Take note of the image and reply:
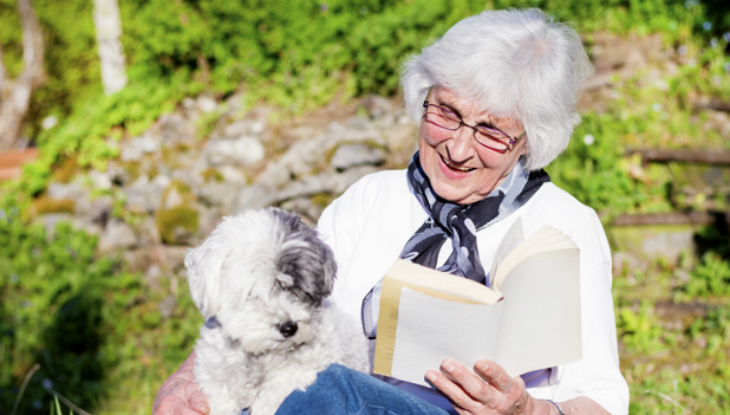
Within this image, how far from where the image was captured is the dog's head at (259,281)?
72.1 inches

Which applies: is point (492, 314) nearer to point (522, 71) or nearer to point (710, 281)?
point (522, 71)

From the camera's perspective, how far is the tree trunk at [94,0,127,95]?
8.37 meters

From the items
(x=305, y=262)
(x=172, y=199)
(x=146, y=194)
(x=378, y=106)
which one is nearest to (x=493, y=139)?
(x=305, y=262)

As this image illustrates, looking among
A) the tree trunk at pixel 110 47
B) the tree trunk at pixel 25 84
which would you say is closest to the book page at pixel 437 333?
the tree trunk at pixel 110 47

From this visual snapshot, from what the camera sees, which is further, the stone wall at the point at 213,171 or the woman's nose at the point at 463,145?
the stone wall at the point at 213,171

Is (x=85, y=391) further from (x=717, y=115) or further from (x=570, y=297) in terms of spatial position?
(x=717, y=115)

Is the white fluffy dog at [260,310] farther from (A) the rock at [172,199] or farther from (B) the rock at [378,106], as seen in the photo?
(A) the rock at [172,199]

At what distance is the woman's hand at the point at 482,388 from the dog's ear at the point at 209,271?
0.71 metres

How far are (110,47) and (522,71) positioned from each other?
25.5 feet

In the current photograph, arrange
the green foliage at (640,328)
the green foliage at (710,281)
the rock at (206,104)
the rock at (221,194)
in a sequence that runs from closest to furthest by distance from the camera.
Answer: the green foliage at (640,328) < the green foliage at (710,281) < the rock at (221,194) < the rock at (206,104)

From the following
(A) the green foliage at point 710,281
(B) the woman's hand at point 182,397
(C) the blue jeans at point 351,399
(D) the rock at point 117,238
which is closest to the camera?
(C) the blue jeans at point 351,399

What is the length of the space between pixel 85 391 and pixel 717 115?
5577 mm

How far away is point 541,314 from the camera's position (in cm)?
161

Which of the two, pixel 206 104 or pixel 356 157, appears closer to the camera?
pixel 356 157
